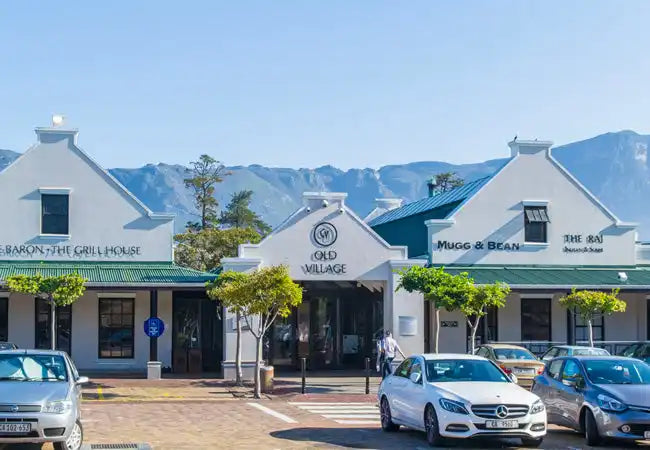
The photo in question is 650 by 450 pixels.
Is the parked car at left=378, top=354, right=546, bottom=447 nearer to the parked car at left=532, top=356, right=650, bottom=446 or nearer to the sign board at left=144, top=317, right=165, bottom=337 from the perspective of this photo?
the parked car at left=532, top=356, right=650, bottom=446

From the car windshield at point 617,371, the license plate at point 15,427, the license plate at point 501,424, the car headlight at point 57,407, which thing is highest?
the car windshield at point 617,371

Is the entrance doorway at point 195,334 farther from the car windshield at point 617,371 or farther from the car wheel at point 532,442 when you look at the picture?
the car wheel at point 532,442

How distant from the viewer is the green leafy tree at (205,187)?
84.6 meters

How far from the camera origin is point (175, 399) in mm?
25703

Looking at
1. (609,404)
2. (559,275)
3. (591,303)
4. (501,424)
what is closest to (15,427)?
(501,424)

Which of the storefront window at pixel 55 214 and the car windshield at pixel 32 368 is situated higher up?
the storefront window at pixel 55 214

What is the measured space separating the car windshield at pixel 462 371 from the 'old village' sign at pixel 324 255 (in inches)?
595

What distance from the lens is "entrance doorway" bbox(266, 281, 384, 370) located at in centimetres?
3519

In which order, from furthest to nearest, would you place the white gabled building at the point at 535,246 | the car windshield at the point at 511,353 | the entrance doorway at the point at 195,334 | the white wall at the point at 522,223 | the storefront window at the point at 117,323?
the white wall at the point at 522,223
the white gabled building at the point at 535,246
the entrance doorway at the point at 195,334
the storefront window at the point at 117,323
the car windshield at the point at 511,353

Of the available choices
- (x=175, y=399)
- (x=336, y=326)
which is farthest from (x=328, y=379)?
(x=175, y=399)

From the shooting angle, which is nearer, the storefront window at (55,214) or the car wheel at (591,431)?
the car wheel at (591,431)

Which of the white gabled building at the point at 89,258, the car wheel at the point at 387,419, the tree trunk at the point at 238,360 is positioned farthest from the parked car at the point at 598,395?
the white gabled building at the point at 89,258

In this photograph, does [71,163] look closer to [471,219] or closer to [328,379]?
[328,379]

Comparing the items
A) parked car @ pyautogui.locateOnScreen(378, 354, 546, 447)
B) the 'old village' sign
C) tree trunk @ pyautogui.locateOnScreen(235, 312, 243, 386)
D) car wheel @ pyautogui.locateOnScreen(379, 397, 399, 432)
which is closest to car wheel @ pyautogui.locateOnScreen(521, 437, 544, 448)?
parked car @ pyautogui.locateOnScreen(378, 354, 546, 447)
